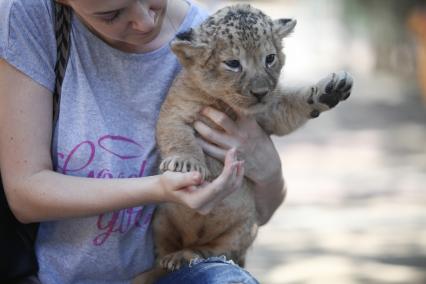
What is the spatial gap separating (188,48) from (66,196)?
677 millimetres

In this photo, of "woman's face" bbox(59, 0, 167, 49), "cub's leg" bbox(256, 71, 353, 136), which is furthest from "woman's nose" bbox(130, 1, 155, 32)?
"cub's leg" bbox(256, 71, 353, 136)

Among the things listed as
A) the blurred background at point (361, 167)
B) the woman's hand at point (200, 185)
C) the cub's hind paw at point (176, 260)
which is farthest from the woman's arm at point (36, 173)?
the blurred background at point (361, 167)

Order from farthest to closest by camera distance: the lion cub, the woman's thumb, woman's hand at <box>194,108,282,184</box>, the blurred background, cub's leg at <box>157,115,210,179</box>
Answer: the blurred background → woman's hand at <box>194,108,282,184</box> → the lion cub → cub's leg at <box>157,115,210,179</box> → the woman's thumb

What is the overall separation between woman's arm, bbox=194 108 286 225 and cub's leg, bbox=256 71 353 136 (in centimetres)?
9

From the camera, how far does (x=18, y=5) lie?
2.74 metres

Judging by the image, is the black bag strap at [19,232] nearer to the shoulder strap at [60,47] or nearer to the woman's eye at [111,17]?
the shoulder strap at [60,47]

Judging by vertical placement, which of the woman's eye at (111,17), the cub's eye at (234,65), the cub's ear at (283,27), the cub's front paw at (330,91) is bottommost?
the woman's eye at (111,17)

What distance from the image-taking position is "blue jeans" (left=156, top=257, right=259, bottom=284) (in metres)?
2.75

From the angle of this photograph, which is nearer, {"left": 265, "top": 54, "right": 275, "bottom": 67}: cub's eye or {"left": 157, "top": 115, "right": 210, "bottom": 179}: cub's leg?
{"left": 157, "top": 115, "right": 210, "bottom": 179}: cub's leg

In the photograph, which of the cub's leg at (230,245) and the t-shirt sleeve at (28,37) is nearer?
the t-shirt sleeve at (28,37)

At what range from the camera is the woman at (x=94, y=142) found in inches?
106

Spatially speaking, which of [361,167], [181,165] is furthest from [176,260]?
[361,167]

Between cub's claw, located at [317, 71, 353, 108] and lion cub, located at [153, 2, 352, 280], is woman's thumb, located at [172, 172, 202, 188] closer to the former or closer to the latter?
lion cub, located at [153, 2, 352, 280]

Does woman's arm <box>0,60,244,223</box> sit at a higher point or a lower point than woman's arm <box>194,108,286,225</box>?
lower
